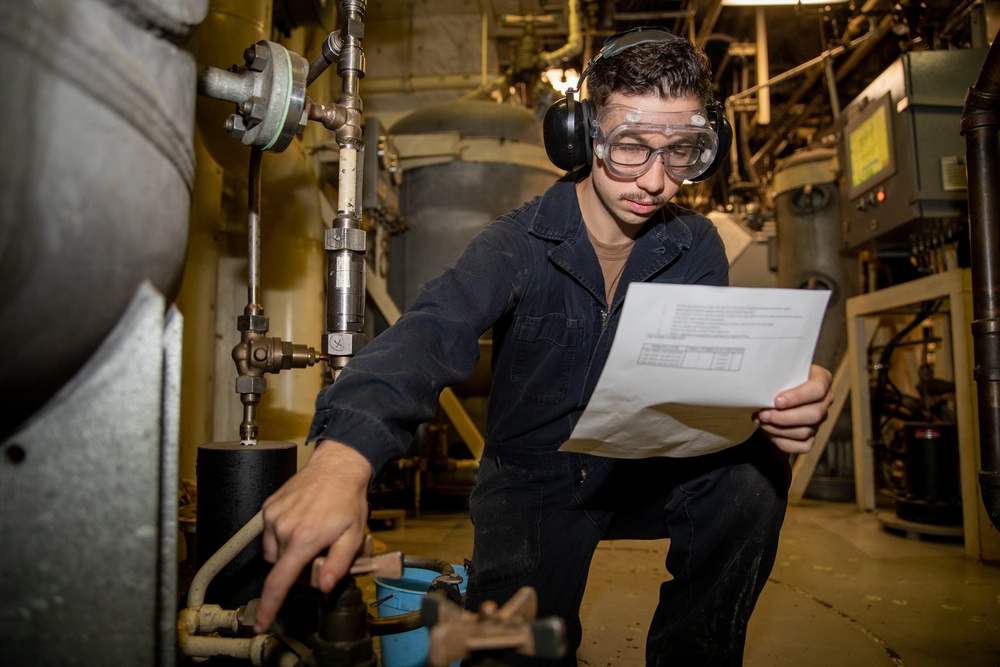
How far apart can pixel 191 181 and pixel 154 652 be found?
0.47m

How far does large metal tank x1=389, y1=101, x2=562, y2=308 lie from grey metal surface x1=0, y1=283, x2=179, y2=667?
2259 mm

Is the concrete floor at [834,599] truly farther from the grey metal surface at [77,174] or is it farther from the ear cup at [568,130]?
the grey metal surface at [77,174]

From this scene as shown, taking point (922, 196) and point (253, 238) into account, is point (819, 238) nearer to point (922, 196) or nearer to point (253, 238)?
point (922, 196)

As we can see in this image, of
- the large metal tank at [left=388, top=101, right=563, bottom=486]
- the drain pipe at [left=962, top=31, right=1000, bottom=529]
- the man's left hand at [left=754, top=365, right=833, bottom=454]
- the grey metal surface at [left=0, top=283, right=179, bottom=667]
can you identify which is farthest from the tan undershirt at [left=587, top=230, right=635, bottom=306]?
the large metal tank at [left=388, top=101, right=563, bottom=486]

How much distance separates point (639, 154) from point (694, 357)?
0.49 meters

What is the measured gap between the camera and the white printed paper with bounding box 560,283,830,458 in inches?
25.8

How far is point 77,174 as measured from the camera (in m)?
0.48

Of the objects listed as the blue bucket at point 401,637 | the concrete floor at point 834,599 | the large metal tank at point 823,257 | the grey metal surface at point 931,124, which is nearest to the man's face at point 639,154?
the blue bucket at point 401,637

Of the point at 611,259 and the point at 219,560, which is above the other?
the point at 611,259

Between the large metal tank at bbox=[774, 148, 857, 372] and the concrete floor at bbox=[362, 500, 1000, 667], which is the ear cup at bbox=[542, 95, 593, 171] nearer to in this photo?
the concrete floor at bbox=[362, 500, 1000, 667]

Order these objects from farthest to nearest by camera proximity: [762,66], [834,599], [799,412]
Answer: [762,66]
[834,599]
[799,412]

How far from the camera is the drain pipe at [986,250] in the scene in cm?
165

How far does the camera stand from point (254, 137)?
87 cm

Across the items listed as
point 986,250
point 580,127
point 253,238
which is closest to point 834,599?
point 986,250
